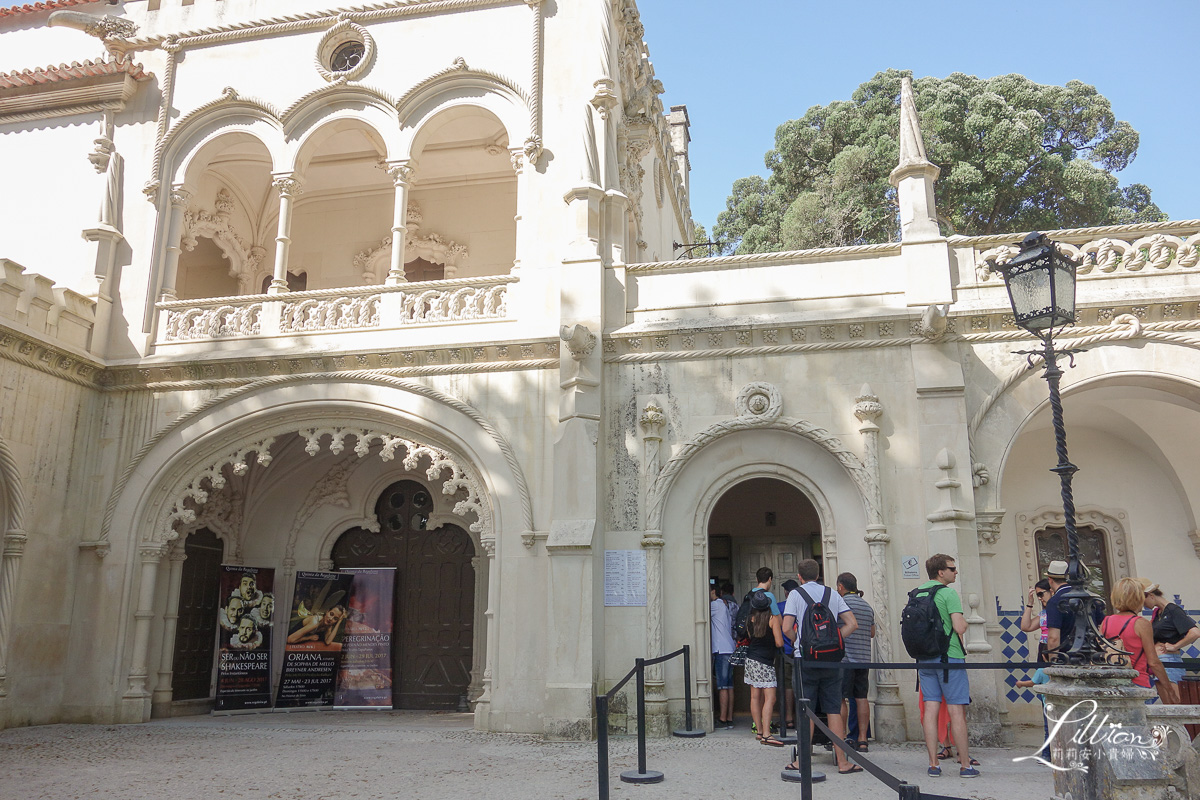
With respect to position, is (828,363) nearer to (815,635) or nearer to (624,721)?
(815,635)

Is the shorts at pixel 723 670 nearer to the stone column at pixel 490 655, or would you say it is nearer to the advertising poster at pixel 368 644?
the stone column at pixel 490 655

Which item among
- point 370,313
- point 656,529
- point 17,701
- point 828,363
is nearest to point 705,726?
point 656,529

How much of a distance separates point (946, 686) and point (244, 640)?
31.7ft

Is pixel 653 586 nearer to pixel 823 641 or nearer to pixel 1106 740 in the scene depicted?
pixel 823 641

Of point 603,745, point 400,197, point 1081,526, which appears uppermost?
point 400,197

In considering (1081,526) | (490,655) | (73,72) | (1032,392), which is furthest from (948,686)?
(73,72)

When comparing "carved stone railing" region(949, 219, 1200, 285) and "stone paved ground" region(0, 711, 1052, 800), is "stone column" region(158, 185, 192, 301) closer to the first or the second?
"stone paved ground" region(0, 711, 1052, 800)

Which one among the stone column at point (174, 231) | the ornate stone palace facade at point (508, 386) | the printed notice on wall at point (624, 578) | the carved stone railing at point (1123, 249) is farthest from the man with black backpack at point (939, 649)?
the stone column at point (174, 231)

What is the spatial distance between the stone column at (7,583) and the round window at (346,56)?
753 centimetres

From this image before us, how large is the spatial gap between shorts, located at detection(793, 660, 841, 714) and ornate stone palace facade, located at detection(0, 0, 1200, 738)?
7.50 ft

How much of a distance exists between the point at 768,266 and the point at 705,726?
5422 mm

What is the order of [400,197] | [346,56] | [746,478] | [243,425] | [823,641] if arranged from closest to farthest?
[823,641]
[746,478]
[243,425]
[400,197]
[346,56]

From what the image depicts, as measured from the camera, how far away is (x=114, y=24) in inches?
524

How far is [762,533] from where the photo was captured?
13.7m
